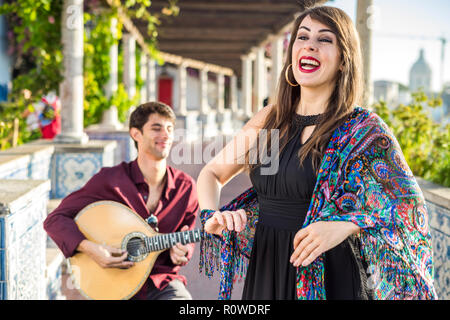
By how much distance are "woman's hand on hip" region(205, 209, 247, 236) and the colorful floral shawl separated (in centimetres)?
16

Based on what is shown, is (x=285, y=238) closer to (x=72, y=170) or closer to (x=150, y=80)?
(x=72, y=170)

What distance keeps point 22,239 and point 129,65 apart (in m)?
7.96

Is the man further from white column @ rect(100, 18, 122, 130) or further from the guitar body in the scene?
white column @ rect(100, 18, 122, 130)

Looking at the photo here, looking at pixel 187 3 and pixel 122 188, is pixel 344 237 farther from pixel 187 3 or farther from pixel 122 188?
pixel 187 3

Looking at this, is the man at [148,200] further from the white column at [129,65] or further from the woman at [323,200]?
the white column at [129,65]

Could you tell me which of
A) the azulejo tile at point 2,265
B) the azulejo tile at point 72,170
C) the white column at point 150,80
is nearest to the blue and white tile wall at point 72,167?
the azulejo tile at point 72,170

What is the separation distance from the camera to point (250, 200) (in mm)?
1617

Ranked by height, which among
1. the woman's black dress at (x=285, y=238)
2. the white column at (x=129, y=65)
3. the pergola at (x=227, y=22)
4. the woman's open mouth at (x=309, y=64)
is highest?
the pergola at (x=227, y=22)

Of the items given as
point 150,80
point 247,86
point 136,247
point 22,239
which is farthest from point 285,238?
point 247,86

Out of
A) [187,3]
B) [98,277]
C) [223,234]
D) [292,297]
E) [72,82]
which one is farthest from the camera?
[187,3]

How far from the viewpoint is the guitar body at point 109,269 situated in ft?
7.61

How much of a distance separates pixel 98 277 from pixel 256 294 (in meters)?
1.04

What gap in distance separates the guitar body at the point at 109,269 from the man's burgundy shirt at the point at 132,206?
0.12 ft

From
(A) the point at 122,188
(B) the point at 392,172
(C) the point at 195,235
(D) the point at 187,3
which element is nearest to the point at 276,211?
(B) the point at 392,172
